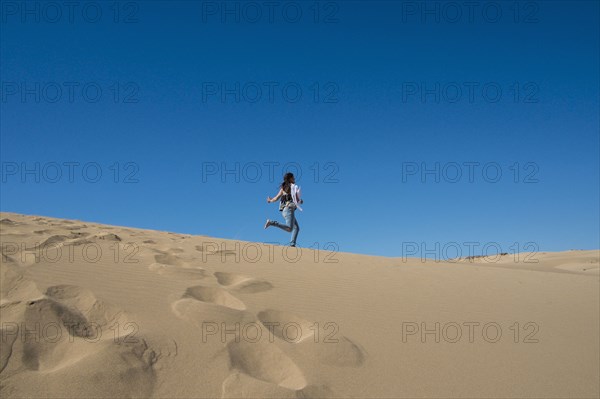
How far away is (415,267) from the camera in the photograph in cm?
514

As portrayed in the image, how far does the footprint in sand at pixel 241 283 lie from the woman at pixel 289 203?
15.9ft

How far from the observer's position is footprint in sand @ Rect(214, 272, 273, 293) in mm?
3436

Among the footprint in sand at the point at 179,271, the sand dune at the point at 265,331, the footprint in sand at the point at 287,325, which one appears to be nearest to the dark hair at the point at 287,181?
the sand dune at the point at 265,331

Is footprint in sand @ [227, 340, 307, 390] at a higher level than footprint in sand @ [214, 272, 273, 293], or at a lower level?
lower

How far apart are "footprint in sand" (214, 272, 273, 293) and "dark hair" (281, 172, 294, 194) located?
5502mm

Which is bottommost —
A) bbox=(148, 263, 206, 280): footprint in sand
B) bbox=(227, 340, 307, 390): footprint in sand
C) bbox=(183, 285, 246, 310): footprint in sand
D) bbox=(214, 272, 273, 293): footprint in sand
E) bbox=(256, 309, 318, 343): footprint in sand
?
bbox=(227, 340, 307, 390): footprint in sand

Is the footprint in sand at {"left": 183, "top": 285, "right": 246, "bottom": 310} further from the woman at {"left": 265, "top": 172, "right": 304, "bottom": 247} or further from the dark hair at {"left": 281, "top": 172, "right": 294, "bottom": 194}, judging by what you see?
the dark hair at {"left": 281, "top": 172, "right": 294, "bottom": 194}

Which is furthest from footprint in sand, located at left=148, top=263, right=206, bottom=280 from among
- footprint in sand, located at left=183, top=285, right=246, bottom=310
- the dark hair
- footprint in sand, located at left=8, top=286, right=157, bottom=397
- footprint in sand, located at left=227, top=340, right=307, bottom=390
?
the dark hair

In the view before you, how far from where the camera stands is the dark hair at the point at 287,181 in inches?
363

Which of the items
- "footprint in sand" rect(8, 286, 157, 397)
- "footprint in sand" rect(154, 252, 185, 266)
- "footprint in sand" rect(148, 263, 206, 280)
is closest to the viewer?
"footprint in sand" rect(8, 286, 157, 397)

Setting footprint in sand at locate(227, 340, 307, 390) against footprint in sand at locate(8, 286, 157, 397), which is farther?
footprint in sand at locate(227, 340, 307, 390)

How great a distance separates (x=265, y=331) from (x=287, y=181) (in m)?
6.76

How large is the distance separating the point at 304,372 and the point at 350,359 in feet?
1.15

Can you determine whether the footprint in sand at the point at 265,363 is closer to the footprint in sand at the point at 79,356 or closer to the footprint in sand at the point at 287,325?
the footprint in sand at the point at 287,325
